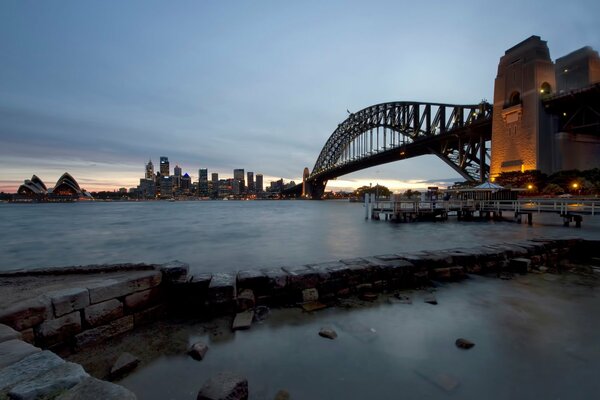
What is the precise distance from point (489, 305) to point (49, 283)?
766 cm

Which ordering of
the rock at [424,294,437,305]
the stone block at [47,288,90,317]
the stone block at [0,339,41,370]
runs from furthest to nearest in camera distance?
the rock at [424,294,437,305] < the stone block at [47,288,90,317] < the stone block at [0,339,41,370]

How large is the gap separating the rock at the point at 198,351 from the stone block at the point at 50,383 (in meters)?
1.49

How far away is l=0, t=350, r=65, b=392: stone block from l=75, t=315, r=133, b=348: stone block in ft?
5.26

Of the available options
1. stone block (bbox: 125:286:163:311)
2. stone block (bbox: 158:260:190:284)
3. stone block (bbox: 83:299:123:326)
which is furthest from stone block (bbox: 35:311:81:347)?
stone block (bbox: 158:260:190:284)

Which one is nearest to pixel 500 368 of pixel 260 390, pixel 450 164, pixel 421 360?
pixel 421 360

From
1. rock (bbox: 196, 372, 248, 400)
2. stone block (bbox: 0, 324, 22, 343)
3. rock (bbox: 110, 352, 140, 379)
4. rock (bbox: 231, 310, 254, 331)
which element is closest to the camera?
rock (bbox: 196, 372, 248, 400)

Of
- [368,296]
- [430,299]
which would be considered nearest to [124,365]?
[368,296]

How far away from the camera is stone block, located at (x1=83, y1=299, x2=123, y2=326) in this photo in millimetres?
3867

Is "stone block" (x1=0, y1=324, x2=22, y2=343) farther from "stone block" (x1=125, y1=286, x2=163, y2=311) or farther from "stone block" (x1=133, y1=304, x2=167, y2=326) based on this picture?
"stone block" (x1=133, y1=304, x2=167, y2=326)

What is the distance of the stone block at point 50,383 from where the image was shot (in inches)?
73.2

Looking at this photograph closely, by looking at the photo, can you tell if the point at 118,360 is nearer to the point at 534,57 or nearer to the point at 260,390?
the point at 260,390

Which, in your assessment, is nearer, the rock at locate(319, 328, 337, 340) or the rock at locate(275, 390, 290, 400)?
the rock at locate(275, 390, 290, 400)

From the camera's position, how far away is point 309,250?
12281 millimetres

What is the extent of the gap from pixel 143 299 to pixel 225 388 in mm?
2771
